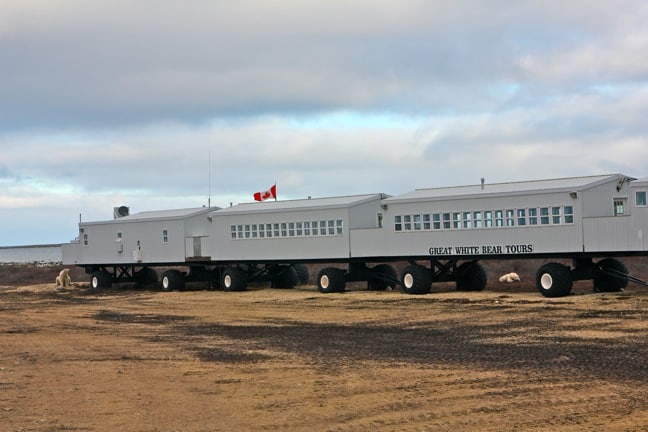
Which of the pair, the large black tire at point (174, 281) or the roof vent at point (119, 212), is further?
the roof vent at point (119, 212)

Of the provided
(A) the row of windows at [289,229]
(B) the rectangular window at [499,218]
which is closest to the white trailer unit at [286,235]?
(A) the row of windows at [289,229]

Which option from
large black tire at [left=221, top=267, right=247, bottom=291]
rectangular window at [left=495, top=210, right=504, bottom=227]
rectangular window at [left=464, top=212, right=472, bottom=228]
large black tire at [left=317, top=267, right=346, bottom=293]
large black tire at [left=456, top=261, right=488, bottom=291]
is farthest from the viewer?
large black tire at [left=221, top=267, right=247, bottom=291]

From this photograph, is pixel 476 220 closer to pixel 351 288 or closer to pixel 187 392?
pixel 351 288

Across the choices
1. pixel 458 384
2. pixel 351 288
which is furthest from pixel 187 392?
pixel 351 288

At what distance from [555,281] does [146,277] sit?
1059 inches

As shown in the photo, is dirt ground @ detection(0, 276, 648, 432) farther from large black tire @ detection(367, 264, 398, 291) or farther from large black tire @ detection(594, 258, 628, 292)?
large black tire @ detection(367, 264, 398, 291)

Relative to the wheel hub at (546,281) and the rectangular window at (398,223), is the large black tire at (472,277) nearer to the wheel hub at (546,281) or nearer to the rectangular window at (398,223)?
the rectangular window at (398,223)

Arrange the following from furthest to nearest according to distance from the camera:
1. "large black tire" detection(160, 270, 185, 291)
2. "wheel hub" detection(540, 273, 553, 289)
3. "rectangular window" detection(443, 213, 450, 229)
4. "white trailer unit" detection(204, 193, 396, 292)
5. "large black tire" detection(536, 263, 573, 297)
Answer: "large black tire" detection(160, 270, 185, 291), "white trailer unit" detection(204, 193, 396, 292), "rectangular window" detection(443, 213, 450, 229), "wheel hub" detection(540, 273, 553, 289), "large black tire" detection(536, 263, 573, 297)

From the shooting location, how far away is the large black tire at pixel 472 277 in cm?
3459

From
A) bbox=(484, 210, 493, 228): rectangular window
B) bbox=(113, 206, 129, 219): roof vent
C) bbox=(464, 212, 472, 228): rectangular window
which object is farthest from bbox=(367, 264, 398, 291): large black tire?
bbox=(113, 206, 129, 219): roof vent

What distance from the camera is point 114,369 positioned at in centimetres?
1537

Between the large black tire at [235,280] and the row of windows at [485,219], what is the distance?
9.47 metres

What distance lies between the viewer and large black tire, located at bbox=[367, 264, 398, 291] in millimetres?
36791

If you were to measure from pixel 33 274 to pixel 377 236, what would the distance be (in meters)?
44.3
